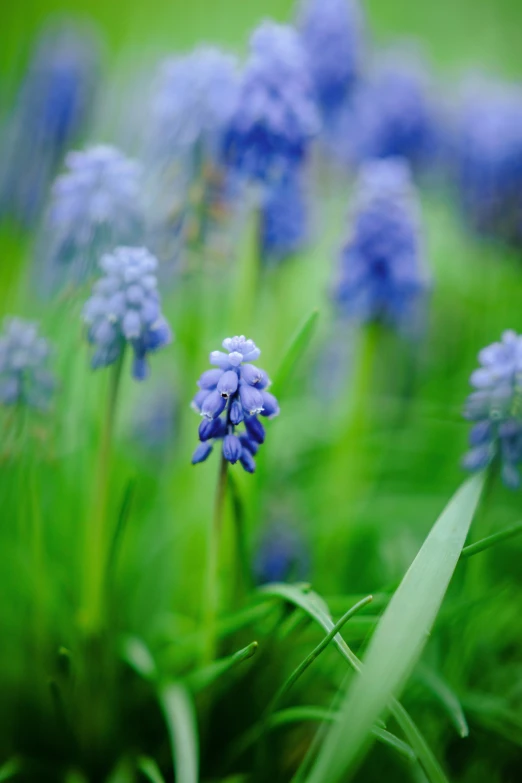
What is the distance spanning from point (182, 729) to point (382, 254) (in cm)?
148

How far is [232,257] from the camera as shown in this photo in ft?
7.67

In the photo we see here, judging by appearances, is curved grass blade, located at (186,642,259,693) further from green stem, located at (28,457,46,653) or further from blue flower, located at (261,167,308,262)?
blue flower, located at (261,167,308,262)

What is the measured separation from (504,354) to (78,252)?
3.66 ft

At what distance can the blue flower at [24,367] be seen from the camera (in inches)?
68.2

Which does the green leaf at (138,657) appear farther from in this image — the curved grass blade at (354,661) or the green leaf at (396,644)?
the green leaf at (396,644)

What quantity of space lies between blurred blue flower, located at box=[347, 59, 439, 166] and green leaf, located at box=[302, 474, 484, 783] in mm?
2340

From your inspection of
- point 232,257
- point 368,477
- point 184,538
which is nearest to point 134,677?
point 184,538

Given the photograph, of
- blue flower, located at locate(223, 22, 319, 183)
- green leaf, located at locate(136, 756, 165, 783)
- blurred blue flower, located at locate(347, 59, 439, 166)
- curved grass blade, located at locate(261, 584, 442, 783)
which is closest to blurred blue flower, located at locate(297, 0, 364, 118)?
blue flower, located at locate(223, 22, 319, 183)

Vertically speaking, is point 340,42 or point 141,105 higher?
point 141,105

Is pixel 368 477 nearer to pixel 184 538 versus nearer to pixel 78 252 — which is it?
pixel 184 538

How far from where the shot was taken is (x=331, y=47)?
98.0 inches

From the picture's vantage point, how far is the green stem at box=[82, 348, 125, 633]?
5.53 ft

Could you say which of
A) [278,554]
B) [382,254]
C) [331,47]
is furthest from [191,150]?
[278,554]

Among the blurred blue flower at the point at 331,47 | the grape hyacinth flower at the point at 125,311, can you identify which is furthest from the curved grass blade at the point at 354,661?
the blurred blue flower at the point at 331,47
